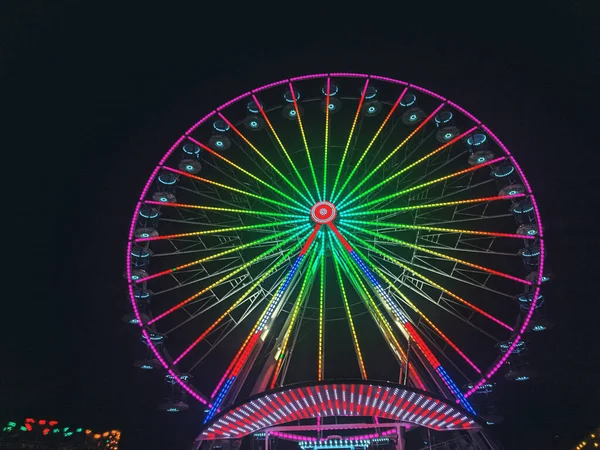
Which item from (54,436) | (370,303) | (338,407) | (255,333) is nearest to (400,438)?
(338,407)

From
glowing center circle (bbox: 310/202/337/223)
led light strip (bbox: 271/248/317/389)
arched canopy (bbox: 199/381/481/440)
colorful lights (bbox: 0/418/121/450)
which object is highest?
glowing center circle (bbox: 310/202/337/223)

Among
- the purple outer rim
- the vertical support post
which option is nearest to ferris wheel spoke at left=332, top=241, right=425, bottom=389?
the purple outer rim

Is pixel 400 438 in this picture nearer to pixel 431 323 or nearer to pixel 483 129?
pixel 431 323

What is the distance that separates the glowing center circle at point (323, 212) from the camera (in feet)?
53.2

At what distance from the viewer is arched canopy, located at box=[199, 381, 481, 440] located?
13414mm

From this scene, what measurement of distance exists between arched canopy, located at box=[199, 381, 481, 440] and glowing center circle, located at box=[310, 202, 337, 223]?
553 centimetres

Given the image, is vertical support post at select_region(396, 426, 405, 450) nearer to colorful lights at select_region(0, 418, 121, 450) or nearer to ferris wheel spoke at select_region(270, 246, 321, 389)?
ferris wheel spoke at select_region(270, 246, 321, 389)

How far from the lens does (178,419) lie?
25.7 meters

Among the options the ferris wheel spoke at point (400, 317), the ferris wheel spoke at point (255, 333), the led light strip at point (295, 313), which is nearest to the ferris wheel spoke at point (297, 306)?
the led light strip at point (295, 313)

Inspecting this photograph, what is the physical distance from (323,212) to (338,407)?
6477 mm

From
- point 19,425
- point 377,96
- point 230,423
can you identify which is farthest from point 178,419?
point 377,96

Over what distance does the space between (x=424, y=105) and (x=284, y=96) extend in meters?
5.20

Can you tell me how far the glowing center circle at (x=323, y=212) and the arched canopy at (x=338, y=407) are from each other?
5534 mm

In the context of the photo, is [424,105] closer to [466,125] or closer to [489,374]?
[466,125]
